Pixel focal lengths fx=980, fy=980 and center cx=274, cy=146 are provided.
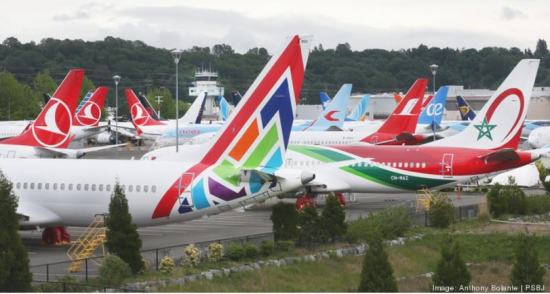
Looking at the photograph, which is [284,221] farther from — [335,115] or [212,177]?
[335,115]

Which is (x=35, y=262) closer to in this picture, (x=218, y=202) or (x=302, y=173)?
(x=218, y=202)

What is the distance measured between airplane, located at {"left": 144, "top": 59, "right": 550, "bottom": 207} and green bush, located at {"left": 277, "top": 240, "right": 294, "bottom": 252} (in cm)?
1558

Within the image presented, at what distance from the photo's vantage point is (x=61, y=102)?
5528 centimetres

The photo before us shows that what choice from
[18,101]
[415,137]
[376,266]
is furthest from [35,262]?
[18,101]

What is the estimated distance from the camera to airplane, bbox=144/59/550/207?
2055 inches

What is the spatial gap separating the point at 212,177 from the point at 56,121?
2182 cm

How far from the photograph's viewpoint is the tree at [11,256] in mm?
27281

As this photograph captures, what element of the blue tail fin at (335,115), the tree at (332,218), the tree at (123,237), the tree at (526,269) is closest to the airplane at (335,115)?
the blue tail fin at (335,115)

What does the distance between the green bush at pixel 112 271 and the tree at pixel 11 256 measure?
2.56 m

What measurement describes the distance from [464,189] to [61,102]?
28.2 m

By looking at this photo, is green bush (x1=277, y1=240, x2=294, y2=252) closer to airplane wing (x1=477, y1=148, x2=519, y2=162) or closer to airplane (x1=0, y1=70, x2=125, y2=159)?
airplane wing (x1=477, y1=148, x2=519, y2=162)

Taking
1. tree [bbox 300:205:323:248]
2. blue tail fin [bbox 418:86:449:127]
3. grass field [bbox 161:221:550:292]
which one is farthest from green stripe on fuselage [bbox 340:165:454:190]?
blue tail fin [bbox 418:86:449:127]

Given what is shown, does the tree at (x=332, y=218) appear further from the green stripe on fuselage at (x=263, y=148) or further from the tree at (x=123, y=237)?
the tree at (x=123, y=237)

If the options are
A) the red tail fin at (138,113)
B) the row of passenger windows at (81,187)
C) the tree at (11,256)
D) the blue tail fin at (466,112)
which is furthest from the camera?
the blue tail fin at (466,112)
